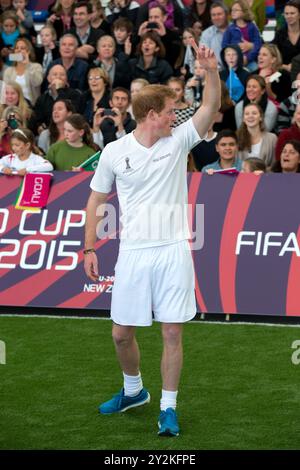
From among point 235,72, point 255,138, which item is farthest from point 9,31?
point 255,138

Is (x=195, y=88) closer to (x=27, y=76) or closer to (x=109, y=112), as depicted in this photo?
(x=109, y=112)

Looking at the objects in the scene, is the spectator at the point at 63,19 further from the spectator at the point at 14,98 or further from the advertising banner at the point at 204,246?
the advertising banner at the point at 204,246

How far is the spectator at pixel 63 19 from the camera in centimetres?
1736

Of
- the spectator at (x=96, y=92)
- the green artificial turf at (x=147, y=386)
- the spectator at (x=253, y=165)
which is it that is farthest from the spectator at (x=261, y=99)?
the green artificial turf at (x=147, y=386)

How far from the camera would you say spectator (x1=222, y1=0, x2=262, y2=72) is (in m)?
15.3

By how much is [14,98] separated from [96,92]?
3.46 ft

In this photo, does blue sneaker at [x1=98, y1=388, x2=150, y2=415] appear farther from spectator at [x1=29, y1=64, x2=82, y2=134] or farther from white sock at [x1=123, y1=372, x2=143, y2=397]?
spectator at [x1=29, y1=64, x2=82, y2=134]

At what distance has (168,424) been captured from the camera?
25.7 ft

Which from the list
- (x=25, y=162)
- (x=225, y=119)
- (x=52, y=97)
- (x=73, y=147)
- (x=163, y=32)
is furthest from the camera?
(x=163, y=32)

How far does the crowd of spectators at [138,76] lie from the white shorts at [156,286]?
4.32m

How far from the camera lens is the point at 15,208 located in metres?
12.0

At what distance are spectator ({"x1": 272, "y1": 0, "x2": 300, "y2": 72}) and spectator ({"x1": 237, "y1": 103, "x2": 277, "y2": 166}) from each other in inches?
76.9

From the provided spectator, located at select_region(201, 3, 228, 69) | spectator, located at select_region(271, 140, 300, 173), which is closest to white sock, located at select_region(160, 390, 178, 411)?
spectator, located at select_region(271, 140, 300, 173)
